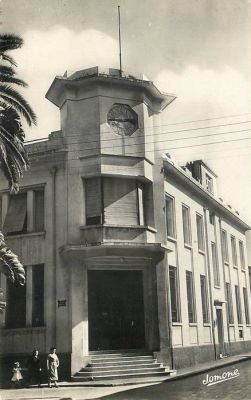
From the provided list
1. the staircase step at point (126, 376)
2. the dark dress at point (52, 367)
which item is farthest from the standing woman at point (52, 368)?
the staircase step at point (126, 376)

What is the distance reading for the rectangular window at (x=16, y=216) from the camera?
72.4ft

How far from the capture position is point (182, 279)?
2417 cm

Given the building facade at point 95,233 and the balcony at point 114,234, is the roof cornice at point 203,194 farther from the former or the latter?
the balcony at point 114,234

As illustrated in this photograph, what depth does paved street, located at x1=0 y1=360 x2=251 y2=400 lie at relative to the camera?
14664 mm

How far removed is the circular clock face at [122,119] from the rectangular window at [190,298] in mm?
7902

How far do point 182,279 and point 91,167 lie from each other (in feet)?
23.2

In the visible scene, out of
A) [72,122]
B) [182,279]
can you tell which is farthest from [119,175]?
[182,279]

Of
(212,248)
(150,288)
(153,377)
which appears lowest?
(153,377)

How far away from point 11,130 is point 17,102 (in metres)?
0.99

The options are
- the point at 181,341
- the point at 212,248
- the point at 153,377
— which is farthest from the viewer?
the point at 212,248

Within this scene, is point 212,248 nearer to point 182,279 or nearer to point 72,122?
point 182,279

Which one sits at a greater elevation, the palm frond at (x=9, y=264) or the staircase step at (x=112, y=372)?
the palm frond at (x=9, y=264)

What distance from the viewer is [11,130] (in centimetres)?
1809

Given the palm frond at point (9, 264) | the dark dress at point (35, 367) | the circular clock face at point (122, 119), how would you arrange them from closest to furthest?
the palm frond at point (9, 264)
the dark dress at point (35, 367)
the circular clock face at point (122, 119)
